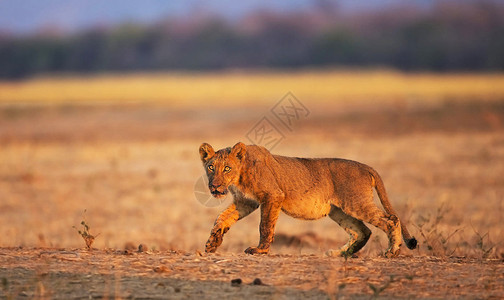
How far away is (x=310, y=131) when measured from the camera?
27953 millimetres

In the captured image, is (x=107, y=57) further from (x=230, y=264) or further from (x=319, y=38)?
(x=230, y=264)

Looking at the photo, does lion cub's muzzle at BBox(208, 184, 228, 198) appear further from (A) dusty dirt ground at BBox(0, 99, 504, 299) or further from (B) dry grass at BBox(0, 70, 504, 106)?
(B) dry grass at BBox(0, 70, 504, 106)

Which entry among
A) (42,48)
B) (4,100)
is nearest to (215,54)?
(42,48)

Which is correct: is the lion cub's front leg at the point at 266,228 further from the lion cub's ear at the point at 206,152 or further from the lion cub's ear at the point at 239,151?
the lion cub's ear at the point at 206,152

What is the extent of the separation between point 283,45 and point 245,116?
43.3 meters

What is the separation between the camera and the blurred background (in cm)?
1441

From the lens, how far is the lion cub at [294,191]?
8.63 meters

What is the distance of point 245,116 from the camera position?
34.7 metres

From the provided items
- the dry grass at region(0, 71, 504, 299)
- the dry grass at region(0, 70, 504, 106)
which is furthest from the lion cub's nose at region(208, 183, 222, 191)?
the dry grass at region(0, 70, 504, 106)

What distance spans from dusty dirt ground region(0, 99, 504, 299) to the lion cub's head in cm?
76

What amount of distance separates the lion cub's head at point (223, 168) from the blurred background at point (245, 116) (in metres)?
1.25

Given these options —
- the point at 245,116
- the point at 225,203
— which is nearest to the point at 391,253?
the point at 225,203

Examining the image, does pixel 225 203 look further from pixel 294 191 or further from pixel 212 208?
pixel 294 191

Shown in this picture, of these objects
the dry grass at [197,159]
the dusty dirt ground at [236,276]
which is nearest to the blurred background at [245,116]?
the dry grass at [197,159]
